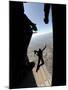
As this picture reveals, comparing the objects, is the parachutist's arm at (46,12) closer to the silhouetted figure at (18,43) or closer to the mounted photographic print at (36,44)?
the mounted photographic print at (36,44)

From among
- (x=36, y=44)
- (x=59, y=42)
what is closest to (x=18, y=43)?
(x=36, y=44)

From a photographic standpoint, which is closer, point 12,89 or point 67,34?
point 12,89

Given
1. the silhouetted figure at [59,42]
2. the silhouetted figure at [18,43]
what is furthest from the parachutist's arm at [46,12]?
the silhouetted figure at [18,43]

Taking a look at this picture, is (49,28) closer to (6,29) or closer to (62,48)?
(62,48)

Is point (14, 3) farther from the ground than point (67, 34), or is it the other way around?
point (14, 3)

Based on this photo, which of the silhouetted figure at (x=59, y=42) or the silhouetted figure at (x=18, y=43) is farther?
the silhouetted figure at (x=59, y=42)

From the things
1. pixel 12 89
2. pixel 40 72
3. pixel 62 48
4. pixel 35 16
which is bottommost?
pixel 12 89

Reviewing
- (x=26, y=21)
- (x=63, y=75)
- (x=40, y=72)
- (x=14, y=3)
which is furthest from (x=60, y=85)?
(x=14, y=3)
